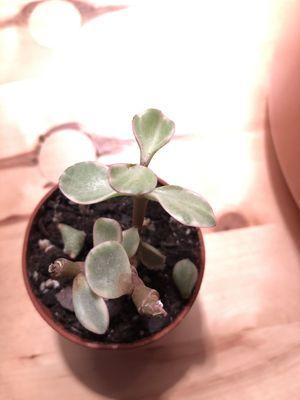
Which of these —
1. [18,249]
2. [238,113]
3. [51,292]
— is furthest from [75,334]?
[238,113]

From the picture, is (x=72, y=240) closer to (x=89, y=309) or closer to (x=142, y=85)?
(x=89, y=309)

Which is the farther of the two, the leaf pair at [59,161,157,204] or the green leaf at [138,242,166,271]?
the green leaf at [138,242,166,271]

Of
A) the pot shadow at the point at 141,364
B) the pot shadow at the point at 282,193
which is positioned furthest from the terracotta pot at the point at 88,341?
the pot shadow at the point at 282,193

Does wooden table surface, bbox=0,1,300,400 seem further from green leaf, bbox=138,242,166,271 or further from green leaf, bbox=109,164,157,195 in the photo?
green leaf, bbox=109,164,157,195

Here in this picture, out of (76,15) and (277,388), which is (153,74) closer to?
(76,15)

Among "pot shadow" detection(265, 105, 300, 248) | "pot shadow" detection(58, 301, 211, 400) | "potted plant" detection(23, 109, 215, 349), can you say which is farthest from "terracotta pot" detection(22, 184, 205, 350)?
"pot shadow" detection(265, 105, 300, 248)

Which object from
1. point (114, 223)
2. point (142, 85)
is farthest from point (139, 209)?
point (142, 85)
